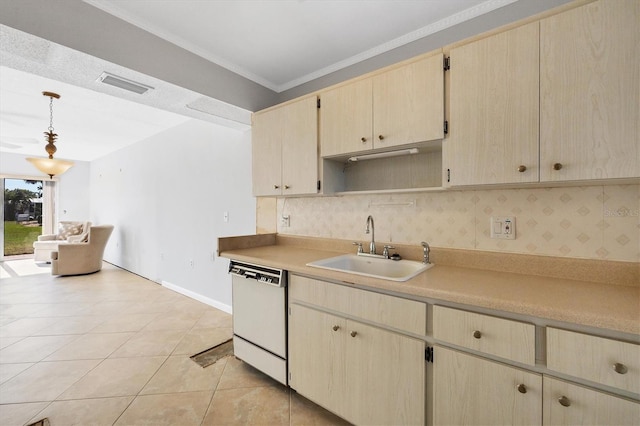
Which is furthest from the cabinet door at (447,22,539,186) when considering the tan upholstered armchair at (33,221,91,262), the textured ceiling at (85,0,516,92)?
the tan upholstered armchair at (33,221,91,262)

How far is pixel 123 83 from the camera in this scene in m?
2.01

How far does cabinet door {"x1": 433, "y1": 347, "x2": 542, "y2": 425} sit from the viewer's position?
1028 mm

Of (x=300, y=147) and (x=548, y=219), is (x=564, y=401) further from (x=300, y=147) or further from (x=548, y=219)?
(x=300, y=147)

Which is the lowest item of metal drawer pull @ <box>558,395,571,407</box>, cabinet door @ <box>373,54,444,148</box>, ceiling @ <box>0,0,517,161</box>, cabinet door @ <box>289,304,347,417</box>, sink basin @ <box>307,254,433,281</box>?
cabinet door @ <box>289,304,347,417</box>

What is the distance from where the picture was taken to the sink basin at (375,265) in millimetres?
1806

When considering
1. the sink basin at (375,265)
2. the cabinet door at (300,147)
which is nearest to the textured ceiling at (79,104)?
the cabinet door at (300,147)

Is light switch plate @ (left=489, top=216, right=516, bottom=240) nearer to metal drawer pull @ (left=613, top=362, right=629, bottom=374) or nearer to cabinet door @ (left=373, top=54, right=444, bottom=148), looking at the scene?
cabinet door @ (left=373, top=54, right=444, bottom=148)

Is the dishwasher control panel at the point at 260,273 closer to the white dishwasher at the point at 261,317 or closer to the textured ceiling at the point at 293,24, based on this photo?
the white dishwasher at the point at 261,317

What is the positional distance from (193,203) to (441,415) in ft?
12.3

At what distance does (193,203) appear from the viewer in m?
3.89

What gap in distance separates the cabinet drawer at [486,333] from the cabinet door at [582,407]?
11 centimetres

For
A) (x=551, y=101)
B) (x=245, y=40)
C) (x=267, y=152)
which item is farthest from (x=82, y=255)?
(x=551, y=101)

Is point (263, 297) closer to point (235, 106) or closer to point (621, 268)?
point (235, 106)

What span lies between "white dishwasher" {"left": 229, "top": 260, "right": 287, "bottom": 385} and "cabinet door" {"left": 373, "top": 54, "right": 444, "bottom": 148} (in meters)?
1.19
